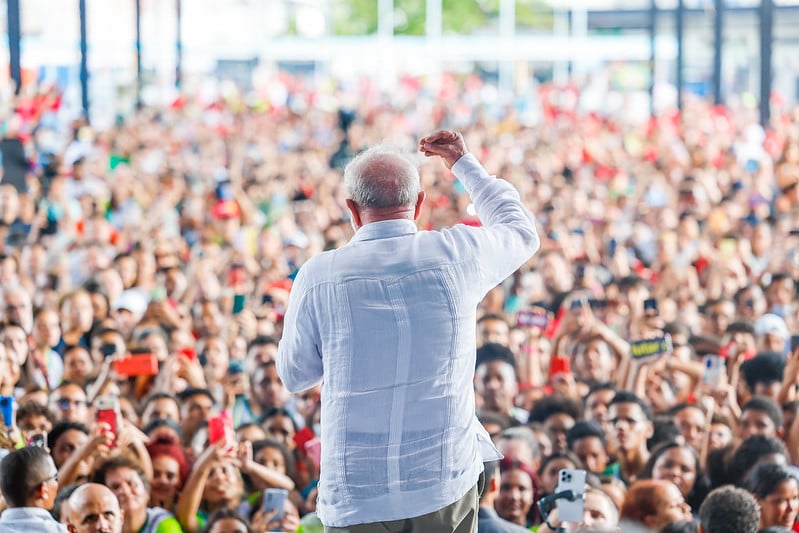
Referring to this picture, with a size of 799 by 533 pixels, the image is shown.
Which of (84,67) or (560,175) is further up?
(84,67)

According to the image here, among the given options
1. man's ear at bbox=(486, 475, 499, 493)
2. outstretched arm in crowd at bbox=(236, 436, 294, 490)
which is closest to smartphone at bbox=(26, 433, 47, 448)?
outstretched arm in crowd at bbox=(236, 436, 294, 490)

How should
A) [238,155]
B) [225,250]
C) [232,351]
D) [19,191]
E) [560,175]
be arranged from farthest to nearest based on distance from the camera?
[238,155], [560,175], [19,191], [225,250], [232,351]

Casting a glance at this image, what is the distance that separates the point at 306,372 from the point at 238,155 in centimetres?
1780

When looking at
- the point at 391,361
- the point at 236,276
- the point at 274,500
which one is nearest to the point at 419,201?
the point at 391,361

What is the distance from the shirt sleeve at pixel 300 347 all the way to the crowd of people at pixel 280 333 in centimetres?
6

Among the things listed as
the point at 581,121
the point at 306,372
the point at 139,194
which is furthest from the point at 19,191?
the point at 581,121

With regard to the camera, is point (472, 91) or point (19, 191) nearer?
point (19, 191)

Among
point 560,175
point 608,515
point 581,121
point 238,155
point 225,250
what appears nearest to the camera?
point 608,515

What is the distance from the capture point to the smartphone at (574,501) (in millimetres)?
4152

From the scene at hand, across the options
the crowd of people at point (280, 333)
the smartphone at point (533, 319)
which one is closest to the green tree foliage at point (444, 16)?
the crowd of people at point (280, 333)

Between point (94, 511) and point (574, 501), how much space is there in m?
1.88

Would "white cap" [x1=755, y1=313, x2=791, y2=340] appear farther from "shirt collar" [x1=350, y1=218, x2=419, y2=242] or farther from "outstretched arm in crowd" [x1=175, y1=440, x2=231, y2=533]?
"shirt collar" [x1=350, y1=218, x2=419, y2=242]

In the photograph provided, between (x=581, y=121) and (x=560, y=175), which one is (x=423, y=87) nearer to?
(x=581, y=121)

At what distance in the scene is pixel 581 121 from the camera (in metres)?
27.6
